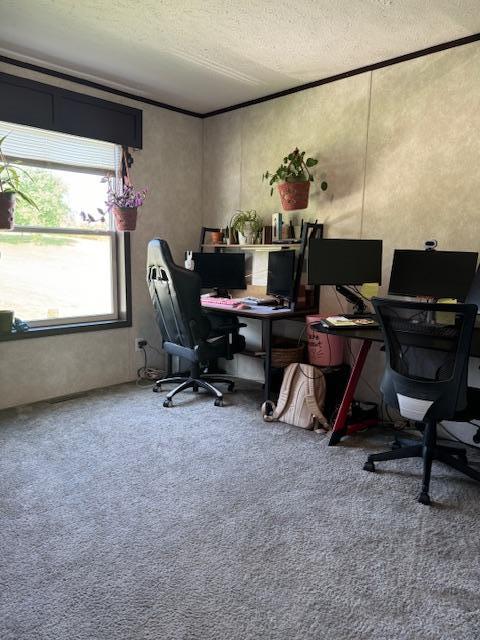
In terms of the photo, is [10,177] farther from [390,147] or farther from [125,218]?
[390,147]

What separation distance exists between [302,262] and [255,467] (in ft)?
5.67

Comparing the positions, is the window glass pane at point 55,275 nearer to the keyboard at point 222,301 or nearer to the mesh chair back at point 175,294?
the mesh chair back at point 175,294

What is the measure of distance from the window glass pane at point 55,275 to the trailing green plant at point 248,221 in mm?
1173

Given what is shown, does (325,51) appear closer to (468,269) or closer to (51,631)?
(468,269)

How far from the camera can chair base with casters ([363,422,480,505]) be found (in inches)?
89.7

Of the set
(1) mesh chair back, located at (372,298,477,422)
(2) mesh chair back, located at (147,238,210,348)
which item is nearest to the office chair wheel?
(1) mesh chair back, located at (372,298,477,422)

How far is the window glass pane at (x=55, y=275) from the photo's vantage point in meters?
3.55

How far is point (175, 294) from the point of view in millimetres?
3355

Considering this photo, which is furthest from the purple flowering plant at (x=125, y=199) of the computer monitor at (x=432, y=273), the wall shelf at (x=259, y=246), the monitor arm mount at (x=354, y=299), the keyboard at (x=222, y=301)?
the computer monitor at (x=432, y=273)

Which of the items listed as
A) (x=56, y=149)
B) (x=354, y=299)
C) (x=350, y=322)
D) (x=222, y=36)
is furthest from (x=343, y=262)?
(x=56, y=149)

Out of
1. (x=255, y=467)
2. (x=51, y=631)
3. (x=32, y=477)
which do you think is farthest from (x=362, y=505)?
(x=32, y=477)

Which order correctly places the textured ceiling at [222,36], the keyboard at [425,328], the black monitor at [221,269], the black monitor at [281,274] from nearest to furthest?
the keyboard at [425,328] → the textured ceiling at [222,36] → the black monitor at [281,274] → the black monitor at [221,269]

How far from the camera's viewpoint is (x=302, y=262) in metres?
3.63

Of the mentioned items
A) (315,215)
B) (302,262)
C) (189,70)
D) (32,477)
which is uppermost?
(189,70)
